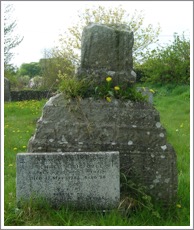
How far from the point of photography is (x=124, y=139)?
15.0 ft

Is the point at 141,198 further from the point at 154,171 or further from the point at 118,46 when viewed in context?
the point at 118,46

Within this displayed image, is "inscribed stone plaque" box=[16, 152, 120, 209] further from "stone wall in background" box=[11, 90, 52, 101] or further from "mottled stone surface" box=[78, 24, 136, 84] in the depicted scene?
"stone wall in background" box=[11, 90, 52, 101]

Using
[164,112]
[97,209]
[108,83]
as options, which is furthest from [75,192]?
[164,112]

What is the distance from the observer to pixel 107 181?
4.16 metres

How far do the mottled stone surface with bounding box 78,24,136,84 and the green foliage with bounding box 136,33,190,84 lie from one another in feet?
51.6

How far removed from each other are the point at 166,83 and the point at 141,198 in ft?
56.5

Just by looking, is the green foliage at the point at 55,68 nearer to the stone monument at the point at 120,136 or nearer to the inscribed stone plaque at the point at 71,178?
the stone monument at the point at 120,136

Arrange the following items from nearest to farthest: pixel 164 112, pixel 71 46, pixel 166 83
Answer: pixel 164 112 → pixel 166 83 → pixel 71 46

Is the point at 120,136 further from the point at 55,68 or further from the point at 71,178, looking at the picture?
the point at 55,68

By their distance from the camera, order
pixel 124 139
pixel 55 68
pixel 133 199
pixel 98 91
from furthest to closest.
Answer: pixel 55 68, pixel 98 91, pixel 124 139, pixel 133 199

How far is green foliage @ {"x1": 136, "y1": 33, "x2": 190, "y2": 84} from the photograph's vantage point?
2038 cm

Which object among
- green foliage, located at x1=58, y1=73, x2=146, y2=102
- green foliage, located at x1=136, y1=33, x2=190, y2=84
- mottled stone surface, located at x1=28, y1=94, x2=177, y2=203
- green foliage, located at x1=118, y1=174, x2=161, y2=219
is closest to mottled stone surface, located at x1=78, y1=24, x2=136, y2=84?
green foliage, located at x1=58, y1=73, x2=146, y2=102

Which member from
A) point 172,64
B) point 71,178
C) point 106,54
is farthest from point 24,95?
point 71,178

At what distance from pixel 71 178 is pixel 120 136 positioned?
2.78 feet
